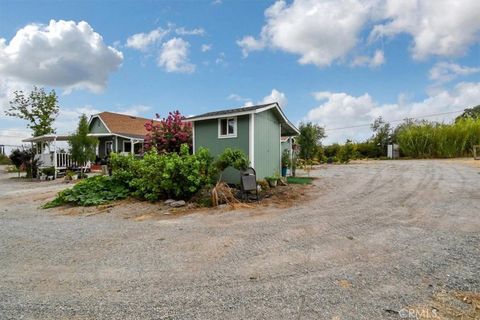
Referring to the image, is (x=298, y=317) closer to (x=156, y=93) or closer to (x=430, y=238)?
(x=430, y=238)

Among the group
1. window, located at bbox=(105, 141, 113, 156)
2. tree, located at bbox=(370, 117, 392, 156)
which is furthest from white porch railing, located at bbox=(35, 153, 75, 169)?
tree, located at bbox=(370, 117, 392, 156)

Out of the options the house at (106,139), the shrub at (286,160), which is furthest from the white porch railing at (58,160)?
the shrub at (286,160)

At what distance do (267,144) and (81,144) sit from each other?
421 inches

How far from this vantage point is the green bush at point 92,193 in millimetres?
8102

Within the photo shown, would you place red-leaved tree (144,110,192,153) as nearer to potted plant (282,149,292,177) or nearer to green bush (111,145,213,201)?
green bush (111,145,213,201)

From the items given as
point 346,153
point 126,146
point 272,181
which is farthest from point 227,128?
point 346,153

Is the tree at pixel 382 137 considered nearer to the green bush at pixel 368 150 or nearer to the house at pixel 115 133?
the green bush at pixel 368 150

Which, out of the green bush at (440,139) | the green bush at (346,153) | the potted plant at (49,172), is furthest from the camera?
the green bush at (346,153)

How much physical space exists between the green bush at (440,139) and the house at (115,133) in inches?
990

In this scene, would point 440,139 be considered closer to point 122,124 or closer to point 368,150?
point 368,150

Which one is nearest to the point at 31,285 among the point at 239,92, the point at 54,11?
the point at 54,11

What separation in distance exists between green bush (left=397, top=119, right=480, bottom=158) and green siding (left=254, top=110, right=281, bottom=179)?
20.8 m

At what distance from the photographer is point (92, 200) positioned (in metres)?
8.10

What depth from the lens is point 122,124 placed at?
23469 mm
